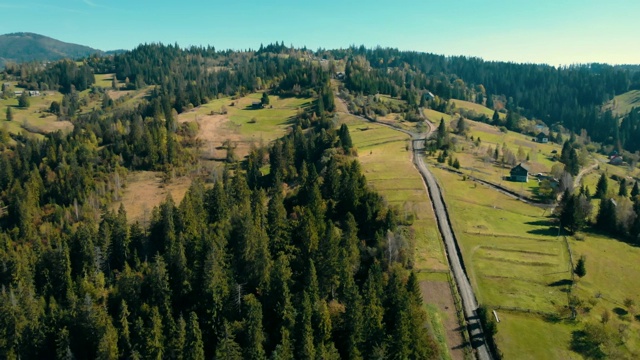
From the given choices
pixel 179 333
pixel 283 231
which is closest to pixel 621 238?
pixel 283 231

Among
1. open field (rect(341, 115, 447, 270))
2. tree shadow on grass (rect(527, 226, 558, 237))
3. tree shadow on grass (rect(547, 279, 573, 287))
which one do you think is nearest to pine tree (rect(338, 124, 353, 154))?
open field (rect(341, 115, 447, 270))

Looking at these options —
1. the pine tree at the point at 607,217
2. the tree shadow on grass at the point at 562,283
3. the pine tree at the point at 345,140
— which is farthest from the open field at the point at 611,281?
the pine tree at the point at 345,140

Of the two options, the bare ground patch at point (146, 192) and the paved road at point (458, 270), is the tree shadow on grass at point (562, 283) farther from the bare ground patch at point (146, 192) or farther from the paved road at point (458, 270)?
the bare ground patch at point (146, 192)

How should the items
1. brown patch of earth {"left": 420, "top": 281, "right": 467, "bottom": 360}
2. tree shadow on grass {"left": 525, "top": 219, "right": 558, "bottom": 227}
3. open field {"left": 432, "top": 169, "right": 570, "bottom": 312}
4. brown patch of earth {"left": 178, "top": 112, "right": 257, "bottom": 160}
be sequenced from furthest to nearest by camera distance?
1. brown patch of earth {"left": 178, "top": 112, "right": 257, "bottom": 160}
2. tree shadow on grass {"left": 525, "top": 219, "right": 558, "bottom": 227}
3. open field {"left": 432, "top": 169, "right": 570, "bottom": 312}
4. brown patch of earth {"left": 420, "top": 281, "right": 467, "bottom": 360}

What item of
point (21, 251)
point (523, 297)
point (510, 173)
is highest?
point (510, 173)

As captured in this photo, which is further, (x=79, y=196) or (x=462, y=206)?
(x=79, y=196)

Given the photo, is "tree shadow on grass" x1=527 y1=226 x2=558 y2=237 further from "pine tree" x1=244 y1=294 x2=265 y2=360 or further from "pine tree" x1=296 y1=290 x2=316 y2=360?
"pine tree" x1=244 y1=294 x2=265 y2=360

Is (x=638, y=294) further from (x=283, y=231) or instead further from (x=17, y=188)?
(x=17, y=188)
